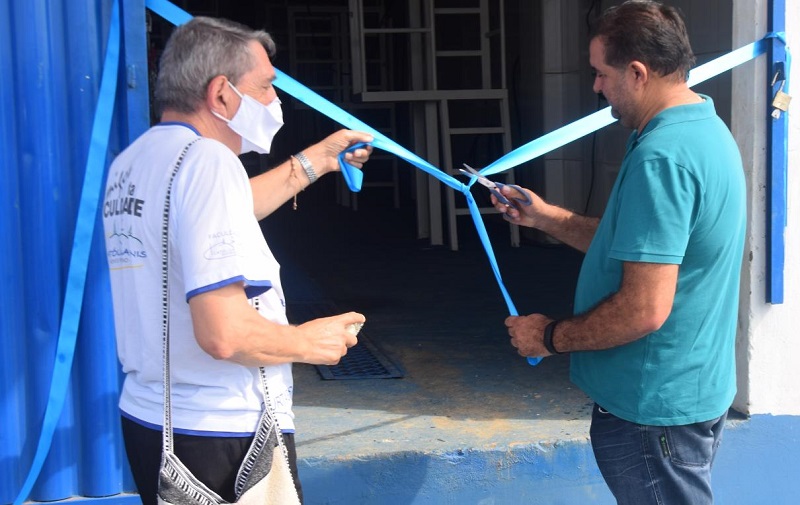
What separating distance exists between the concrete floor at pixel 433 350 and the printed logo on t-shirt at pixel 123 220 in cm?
151

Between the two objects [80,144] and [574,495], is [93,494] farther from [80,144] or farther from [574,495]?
[574,495]

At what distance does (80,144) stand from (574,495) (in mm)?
2235

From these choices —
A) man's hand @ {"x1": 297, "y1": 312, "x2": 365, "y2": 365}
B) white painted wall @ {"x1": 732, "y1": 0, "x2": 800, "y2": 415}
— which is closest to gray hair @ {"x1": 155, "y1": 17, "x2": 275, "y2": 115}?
man's hand @ {"x1": 297, "y1": 312, "x2": 365, "y2": 365}

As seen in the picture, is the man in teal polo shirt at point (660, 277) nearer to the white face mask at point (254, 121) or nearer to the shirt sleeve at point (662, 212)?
the shirt sleeve at point (662, 212)

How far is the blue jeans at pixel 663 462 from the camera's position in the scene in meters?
2.38

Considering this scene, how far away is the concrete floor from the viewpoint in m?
3.63

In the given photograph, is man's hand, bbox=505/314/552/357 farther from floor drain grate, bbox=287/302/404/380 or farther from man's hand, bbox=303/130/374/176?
floor drain grate, bbox=287/302/404/380

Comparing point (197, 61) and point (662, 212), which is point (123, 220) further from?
point (662, 212)

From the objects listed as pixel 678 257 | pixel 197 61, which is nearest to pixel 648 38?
pixel 678 257

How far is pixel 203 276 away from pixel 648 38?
4.12 ft

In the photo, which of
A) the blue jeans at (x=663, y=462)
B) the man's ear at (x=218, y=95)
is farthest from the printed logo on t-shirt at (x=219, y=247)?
the blue jeans at (x=663, y=462)

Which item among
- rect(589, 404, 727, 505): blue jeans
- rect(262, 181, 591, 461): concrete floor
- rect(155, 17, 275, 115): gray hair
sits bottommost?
rect(262, 181, 591, 461): concrete floor

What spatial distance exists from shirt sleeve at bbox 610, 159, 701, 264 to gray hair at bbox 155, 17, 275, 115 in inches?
38.8

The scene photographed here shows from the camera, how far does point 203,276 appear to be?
1890 mm
